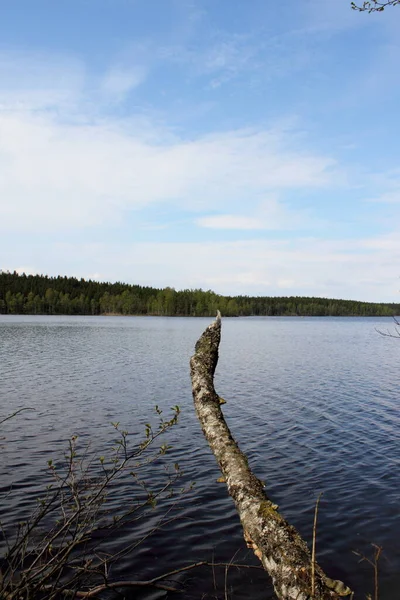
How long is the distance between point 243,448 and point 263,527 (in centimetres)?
1122

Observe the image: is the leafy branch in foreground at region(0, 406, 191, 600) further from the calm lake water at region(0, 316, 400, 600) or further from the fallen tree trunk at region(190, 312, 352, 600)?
the fallen tree trunk at region(190, 312, 352, 600)

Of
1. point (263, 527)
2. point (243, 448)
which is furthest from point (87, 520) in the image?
point (243, 448)

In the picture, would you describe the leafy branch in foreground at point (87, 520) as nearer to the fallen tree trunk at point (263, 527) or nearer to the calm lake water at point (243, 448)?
the calm lake water at point (243, 448)

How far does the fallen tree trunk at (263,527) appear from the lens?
2908 mm

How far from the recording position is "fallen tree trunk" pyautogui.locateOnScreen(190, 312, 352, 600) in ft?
9.54

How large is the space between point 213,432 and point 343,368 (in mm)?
32244

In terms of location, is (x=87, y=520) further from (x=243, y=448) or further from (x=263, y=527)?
(x=243, y=448)

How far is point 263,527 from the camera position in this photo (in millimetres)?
3209

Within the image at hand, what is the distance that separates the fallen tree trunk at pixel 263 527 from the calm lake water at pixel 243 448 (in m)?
4.46

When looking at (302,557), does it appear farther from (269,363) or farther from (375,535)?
(269,363)

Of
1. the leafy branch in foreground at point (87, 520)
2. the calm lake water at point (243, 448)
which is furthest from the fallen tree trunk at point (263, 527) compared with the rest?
the calm lake water at point (243, 448)

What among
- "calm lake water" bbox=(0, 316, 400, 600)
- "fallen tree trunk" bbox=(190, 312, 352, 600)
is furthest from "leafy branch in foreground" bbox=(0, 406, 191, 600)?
"fallen tree trunk" bbox=(190, 312, 352, 600)

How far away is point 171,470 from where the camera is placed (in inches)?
483

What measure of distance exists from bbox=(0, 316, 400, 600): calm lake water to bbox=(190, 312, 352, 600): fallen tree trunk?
446 cm
